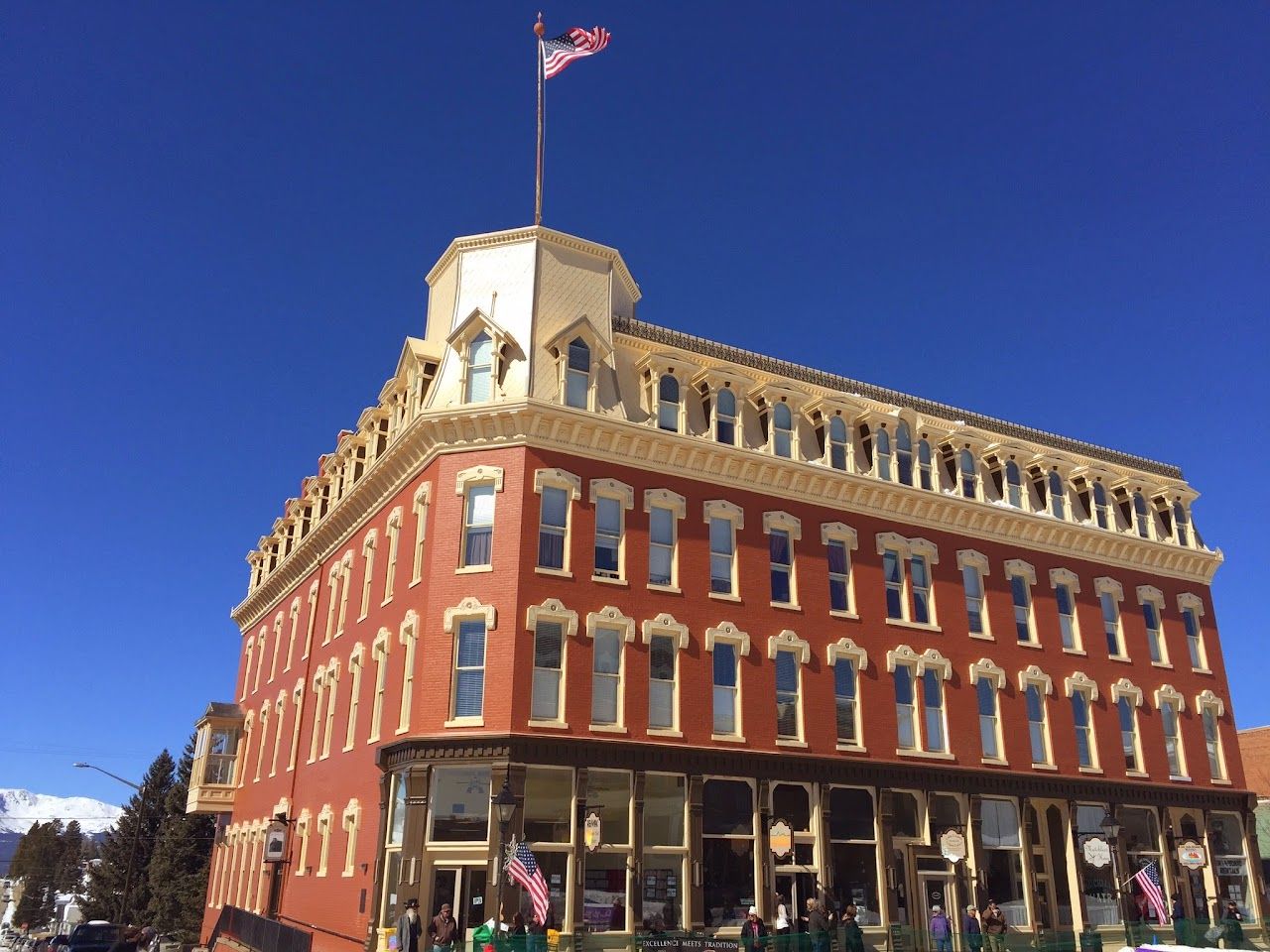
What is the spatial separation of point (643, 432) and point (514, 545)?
17.8 ft

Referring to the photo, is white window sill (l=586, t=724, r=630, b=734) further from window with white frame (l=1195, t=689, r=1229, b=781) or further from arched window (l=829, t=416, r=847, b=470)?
window with white frame (l=1195, t=689, r=1229, b=781)

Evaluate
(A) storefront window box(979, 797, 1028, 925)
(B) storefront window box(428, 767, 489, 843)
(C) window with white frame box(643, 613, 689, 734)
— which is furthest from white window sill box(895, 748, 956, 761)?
(B) storefront window box(428, 767, 489, 843)

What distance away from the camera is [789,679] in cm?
3194

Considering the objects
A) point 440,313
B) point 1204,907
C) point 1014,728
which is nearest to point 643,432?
point 440,313

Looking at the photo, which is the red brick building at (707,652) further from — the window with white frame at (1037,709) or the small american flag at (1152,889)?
the small american flag at (1152,889)

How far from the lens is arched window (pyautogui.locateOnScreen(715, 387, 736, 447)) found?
33531 millimetres

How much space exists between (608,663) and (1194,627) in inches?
1048

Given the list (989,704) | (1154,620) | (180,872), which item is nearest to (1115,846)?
(989,704)

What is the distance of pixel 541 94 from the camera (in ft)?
117

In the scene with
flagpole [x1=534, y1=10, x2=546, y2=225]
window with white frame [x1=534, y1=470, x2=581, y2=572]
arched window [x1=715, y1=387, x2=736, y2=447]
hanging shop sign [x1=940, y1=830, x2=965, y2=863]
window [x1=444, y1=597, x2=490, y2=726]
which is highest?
flagpole [x1=534, y1=10, x2=546, y2=225]

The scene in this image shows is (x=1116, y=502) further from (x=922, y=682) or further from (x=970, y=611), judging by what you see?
(x=922, y=682)

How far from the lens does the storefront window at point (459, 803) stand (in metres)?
26.3

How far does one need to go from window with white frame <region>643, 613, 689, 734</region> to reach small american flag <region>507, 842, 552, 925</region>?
5191 millimetres

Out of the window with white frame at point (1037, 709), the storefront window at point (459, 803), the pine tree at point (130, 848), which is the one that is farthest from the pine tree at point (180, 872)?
the window with white frame at point (1037, 709)
